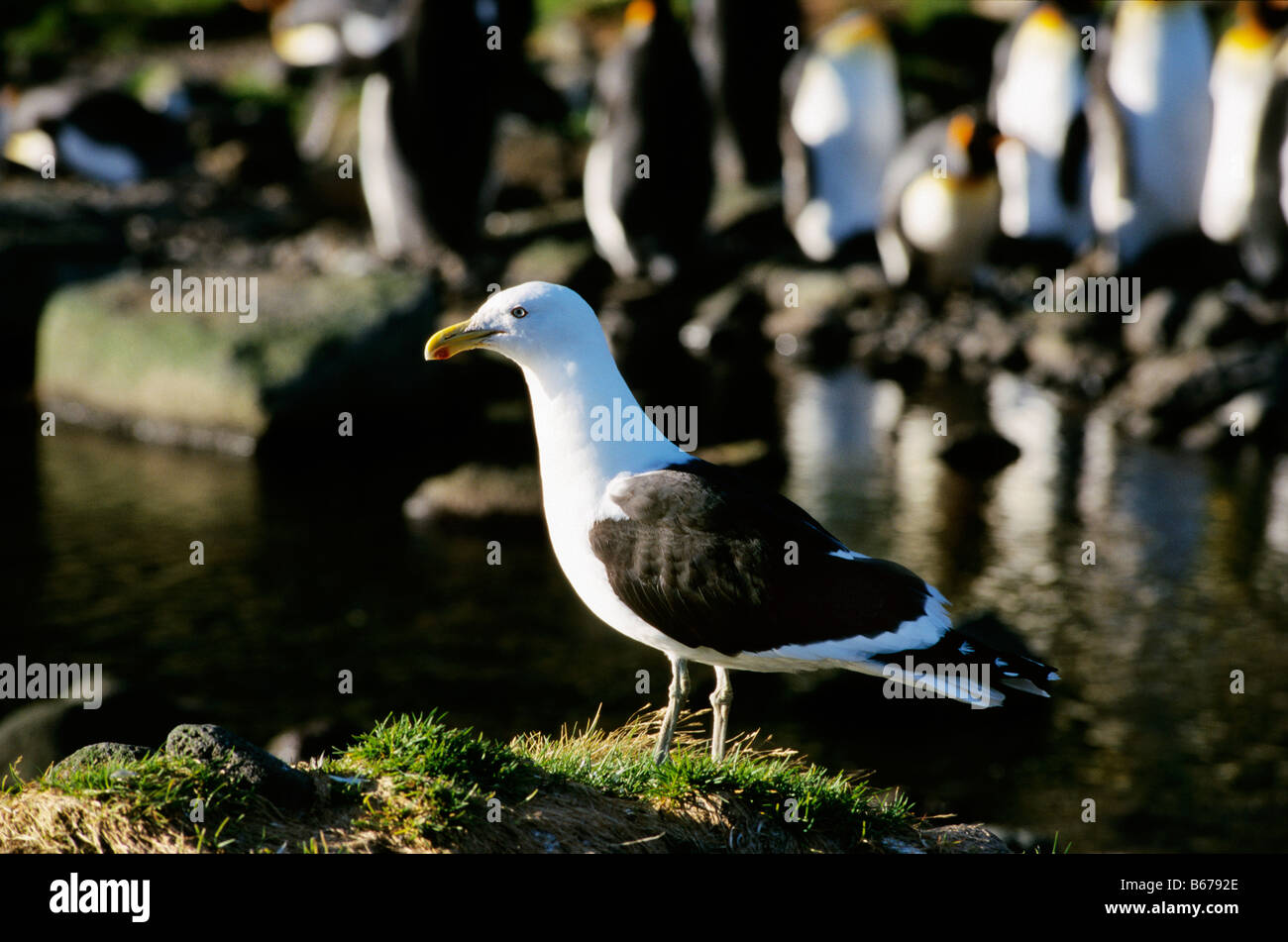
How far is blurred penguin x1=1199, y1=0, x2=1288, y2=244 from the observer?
2039 centimetres

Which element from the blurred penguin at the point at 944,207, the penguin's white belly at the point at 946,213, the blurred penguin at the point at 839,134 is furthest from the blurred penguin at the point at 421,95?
the penguin's white belly at the point at 946,213

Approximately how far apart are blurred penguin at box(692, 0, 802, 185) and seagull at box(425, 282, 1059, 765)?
22751mm

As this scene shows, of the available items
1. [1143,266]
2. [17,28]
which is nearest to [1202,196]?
[1143,266]

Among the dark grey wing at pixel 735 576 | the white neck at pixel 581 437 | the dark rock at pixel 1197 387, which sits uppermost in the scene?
the dark rock at pixel 1197 387

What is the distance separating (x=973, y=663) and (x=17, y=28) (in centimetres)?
4253

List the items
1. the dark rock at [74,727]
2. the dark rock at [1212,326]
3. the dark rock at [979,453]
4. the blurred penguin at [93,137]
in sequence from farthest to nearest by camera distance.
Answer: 1. the blurred penguin at [93,137]
2. the dark rock at [1212,326]
3. the dark rock at [979,453]
4. the dark rock at [74,727]

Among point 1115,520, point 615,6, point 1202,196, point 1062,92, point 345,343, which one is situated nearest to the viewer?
point 1115,520

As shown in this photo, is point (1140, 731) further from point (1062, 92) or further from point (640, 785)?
point (1062, 92)

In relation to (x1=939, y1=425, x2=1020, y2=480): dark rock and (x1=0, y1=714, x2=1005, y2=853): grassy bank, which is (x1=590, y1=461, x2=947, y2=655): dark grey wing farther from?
(x1=939, y1=425, x2=1020, y2=480): dark rock

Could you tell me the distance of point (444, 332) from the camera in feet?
19.3

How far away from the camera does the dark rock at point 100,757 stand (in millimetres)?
5336

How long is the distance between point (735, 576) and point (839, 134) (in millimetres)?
20438

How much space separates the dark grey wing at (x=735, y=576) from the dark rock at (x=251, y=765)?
1.38 meters

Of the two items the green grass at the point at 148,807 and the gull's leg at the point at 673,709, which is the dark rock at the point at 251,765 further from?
the gull's leg at the point at 673,709
